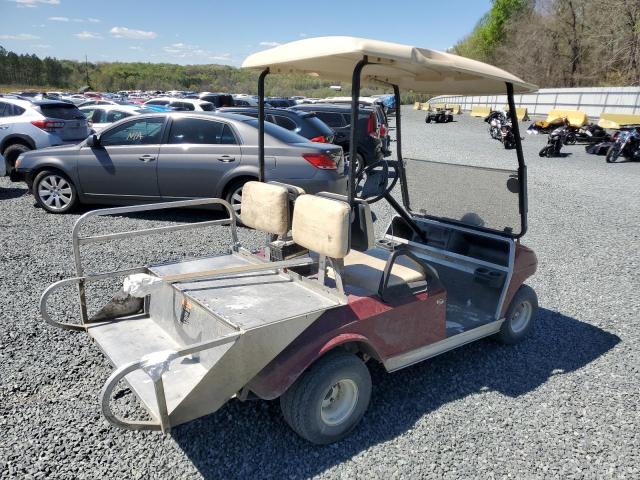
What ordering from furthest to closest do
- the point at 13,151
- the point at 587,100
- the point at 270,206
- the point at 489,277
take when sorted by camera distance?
the point at 587,100 < the point at 13,151 < the point at 489,277 < the point at 270,206

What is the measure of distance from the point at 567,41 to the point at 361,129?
141 ft

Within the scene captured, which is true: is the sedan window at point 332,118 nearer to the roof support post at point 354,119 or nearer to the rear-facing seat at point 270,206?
the rear-facing seat at point 270,206

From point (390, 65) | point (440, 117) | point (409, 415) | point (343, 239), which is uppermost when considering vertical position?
point (390, 65)

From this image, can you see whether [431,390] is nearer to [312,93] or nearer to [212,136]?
[212,136]

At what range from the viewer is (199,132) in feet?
23.3

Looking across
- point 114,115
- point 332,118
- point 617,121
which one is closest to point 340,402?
point 332,118

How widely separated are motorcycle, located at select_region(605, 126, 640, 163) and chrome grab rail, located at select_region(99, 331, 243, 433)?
15.9 m

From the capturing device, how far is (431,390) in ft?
10.9

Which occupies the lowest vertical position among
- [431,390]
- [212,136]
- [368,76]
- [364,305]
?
[431,390]

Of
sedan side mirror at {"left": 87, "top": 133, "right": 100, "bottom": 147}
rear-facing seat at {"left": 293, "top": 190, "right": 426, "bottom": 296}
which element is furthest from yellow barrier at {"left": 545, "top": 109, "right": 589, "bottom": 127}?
rear-facing seat at {"left": 293, "top": 190, "right": 426, "bottom": 296}

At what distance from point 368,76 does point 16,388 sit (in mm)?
3265

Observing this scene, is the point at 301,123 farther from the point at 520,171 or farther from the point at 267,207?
the point at 267,207

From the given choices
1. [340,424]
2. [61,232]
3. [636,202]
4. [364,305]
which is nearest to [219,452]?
[340,424]

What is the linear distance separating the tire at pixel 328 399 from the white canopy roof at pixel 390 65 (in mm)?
1630
